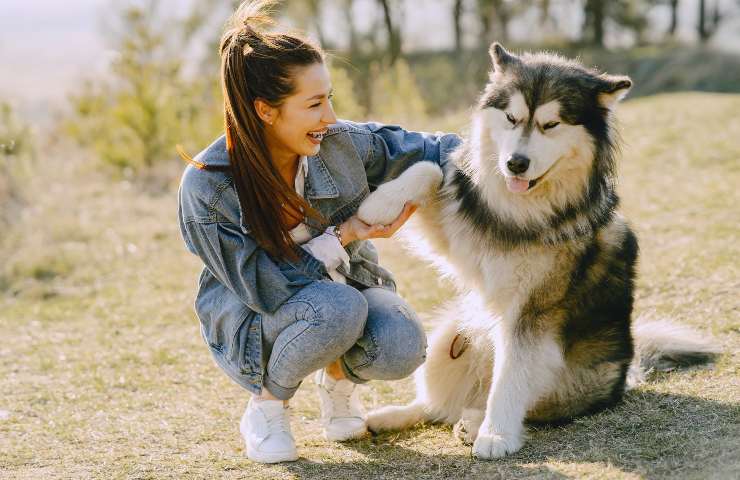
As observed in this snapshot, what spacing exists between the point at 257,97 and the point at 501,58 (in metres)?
0.95

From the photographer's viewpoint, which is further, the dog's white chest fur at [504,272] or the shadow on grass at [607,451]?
the dog's white chest fur at [504,272]

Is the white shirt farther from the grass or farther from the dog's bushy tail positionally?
the dog's bushy tail

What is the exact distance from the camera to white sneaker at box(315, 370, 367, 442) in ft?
10.2

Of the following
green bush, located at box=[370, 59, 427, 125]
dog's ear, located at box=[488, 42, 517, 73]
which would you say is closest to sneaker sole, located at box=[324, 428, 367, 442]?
dog's ear, located at box=[488, 42, 517, 73]

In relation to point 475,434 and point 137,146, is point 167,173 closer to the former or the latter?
point 137,146

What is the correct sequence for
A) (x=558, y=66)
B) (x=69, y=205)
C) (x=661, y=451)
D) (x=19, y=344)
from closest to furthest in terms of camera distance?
(x=661, y=451), (x=558, y=66), (x=19, y=344), (x=69, y=205)

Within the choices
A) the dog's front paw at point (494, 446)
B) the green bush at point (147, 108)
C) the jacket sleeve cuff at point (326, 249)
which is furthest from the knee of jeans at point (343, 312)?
the green bush at point (147, 108)

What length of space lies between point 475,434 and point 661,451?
2.22ft

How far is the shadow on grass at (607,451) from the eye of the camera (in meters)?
2.56

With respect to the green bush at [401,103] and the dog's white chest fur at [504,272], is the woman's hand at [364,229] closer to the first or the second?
the dog's white chest fur at [504,272]

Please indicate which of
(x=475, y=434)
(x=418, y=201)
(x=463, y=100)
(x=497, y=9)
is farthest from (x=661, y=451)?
(x=497, y=9)

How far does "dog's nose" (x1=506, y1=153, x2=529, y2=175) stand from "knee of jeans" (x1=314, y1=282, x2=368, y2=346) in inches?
28.0

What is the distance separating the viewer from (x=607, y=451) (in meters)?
2.73

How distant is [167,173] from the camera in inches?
362
